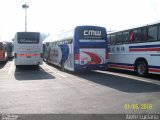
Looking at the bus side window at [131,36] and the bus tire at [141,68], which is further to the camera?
the bus side window at [131,36]

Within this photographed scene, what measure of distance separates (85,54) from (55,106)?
10256mm

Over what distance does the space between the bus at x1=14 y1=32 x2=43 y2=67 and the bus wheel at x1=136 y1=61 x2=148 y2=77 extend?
883 centimetres

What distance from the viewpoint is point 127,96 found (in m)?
11.2

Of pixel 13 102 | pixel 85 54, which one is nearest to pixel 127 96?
pixel 13 102

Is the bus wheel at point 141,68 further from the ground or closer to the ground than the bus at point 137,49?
closer to the ground

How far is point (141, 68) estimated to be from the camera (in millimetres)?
18281

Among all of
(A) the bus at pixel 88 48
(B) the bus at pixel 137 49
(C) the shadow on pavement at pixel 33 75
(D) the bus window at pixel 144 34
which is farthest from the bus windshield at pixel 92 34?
(C) the shadow on pavement at pixel 33 75

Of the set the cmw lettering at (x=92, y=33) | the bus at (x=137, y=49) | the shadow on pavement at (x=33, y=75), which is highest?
the cmw lettering at (x=92, y=33)

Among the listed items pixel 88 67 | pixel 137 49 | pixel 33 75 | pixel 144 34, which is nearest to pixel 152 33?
pixel 144 34

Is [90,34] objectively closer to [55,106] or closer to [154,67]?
[154,67]

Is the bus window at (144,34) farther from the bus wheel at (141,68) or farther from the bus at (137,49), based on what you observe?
the bus wheel at (141,68)

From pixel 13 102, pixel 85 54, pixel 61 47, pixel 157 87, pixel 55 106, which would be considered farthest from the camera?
pixel 61 47

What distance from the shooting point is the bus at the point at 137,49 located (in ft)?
55.0

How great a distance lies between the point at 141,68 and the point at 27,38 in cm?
1035
